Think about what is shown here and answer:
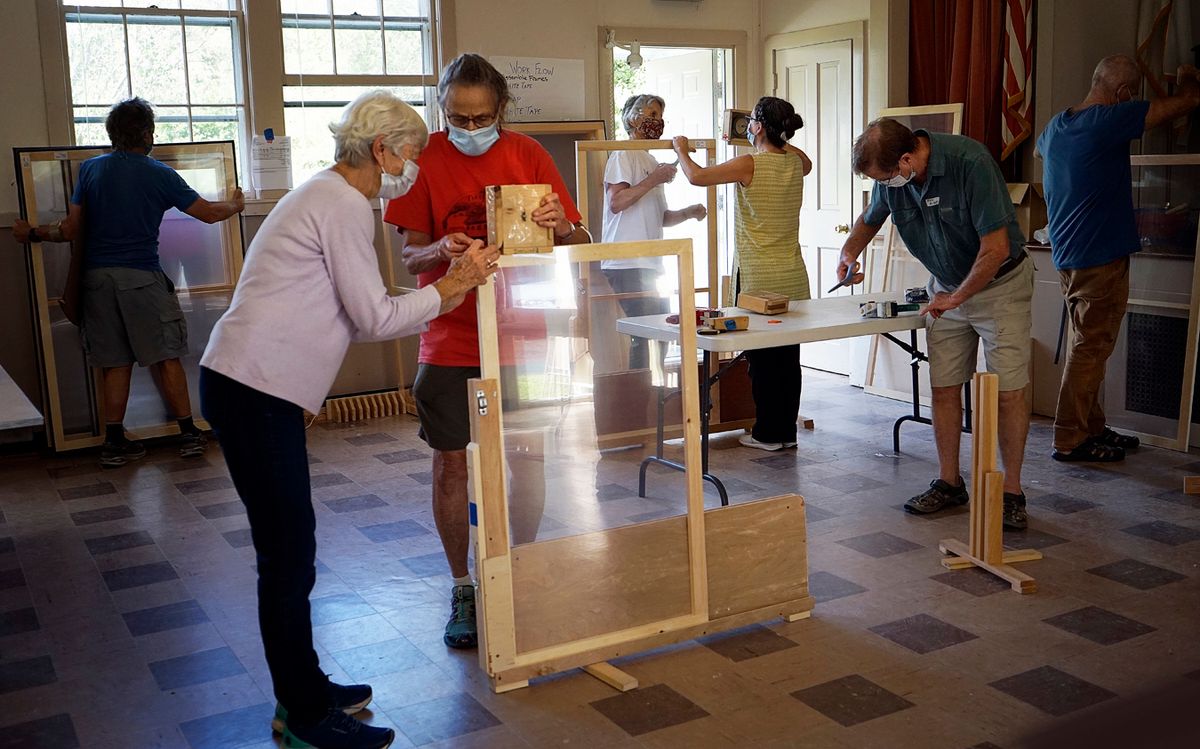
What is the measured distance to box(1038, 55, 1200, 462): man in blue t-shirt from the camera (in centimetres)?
503

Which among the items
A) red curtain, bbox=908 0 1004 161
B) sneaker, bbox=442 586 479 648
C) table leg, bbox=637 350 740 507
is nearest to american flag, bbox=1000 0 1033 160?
red curtain, bbox=908 0 1004 161

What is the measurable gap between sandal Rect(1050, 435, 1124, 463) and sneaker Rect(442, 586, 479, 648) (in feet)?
9.97

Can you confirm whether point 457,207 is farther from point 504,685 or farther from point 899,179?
point 899,179

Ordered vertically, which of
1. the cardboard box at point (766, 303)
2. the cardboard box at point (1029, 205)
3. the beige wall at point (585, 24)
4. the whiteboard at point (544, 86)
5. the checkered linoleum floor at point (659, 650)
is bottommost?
the checkered linoleum floor at point (659, 650)

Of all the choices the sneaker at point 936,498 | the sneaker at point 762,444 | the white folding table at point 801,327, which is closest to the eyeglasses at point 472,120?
the white folding table at point 801,327

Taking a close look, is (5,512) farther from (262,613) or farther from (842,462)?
(842,462)

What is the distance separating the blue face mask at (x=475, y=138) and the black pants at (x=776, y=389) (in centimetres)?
253

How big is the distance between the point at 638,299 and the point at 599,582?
2.60 ft

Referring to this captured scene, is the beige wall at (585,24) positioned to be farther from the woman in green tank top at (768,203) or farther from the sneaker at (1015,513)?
the sneaker at (1015,513)

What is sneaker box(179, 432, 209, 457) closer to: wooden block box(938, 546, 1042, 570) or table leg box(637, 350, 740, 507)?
table leg box(637, 350, 740, 507)

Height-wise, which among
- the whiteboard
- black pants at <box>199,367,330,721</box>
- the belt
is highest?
the whiteboard

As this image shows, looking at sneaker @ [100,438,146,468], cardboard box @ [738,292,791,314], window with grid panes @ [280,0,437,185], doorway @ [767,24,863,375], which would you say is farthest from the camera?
doorway @ [767,24,863,375]

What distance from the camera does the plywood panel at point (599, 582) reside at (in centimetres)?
305

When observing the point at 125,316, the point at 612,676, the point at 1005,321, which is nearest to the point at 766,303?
the point at 1005,321
